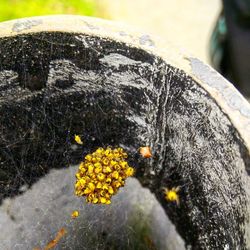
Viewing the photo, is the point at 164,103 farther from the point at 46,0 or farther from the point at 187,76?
the point at 46,0

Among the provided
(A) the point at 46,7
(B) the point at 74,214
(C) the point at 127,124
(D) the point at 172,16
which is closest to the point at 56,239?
(B) the point at 74,214

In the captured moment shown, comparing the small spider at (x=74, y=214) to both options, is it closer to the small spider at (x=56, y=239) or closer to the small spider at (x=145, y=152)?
the small spider at (x=56, y=239)

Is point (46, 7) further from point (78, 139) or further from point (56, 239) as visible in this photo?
point (56, 239)

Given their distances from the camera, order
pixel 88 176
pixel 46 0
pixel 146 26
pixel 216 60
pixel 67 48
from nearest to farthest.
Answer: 1. pixel 67 48
2. pixel 88 176
3. pixel 216 60
4. pixel 46 0
5. pixel 146 26

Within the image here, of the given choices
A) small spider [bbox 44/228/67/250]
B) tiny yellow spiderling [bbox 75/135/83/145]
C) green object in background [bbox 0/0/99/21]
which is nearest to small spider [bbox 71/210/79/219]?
small spider [bbox 44/228/67/250]

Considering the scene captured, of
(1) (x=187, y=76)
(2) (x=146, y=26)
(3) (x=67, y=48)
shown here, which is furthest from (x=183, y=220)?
(2) (x=146, y=26)

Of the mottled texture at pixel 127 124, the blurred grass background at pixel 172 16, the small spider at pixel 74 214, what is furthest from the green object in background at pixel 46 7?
the small spider at pixel 74 214
